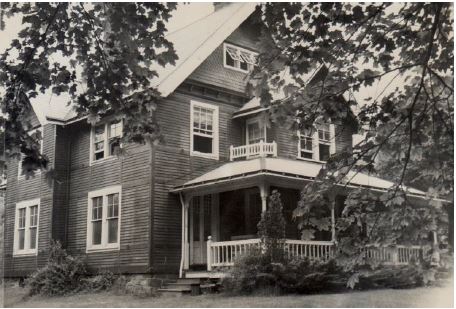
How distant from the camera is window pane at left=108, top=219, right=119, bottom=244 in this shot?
51.9 feet

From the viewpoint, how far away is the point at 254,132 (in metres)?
16.1

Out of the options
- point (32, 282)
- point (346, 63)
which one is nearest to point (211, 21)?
point (32, 282)

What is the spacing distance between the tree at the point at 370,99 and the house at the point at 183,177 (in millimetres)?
6041

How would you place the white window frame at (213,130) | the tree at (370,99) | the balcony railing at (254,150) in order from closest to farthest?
the tree at (370,99)
the balcony railing at (254,150)
the white window frame at (213,130)

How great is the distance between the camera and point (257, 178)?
13195 mm

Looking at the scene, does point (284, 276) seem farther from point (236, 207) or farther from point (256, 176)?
point (236, 207)

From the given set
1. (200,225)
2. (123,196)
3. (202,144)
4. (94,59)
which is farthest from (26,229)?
(94,59)

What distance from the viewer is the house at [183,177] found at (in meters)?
14.6

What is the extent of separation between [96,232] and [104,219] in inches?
21.3

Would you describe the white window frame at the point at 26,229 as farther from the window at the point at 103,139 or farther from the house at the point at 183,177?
the window at the point at 103,139

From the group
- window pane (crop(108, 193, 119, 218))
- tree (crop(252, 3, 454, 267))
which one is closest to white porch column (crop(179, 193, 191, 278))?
window pane (crop(108, 193, 119, 218))

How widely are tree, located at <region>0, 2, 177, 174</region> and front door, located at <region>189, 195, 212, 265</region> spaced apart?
7.00 meters

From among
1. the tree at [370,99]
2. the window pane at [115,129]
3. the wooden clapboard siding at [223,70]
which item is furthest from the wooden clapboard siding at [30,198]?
the tree at [370,99]

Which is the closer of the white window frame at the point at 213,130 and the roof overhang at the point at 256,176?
the roof overhang at the point at 256,176
